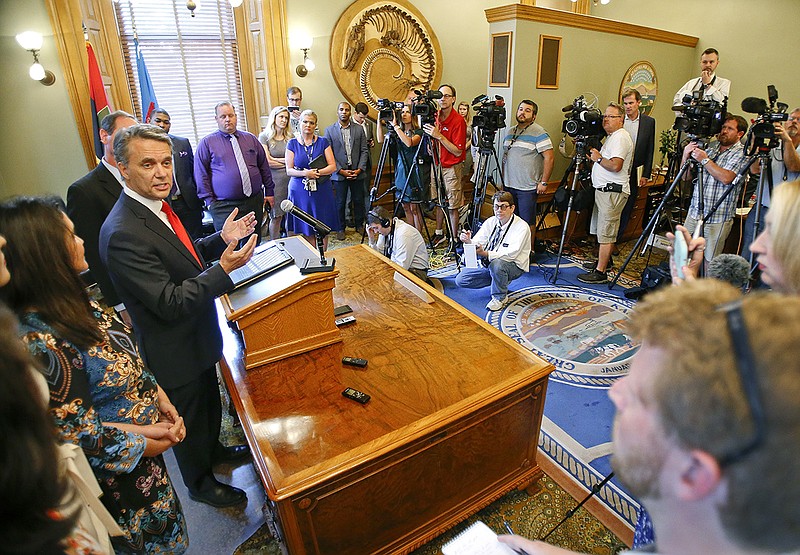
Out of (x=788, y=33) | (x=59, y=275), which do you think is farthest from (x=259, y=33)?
(x=788, y=33)

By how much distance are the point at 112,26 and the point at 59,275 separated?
4.61 m

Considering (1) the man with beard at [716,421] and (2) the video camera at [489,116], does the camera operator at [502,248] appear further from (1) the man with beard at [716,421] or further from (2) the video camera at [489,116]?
(1) the man with beard at [716,421]

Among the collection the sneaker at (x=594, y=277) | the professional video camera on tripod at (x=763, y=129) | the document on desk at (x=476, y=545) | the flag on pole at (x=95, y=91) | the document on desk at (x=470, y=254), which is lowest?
the sneaker at (x=594, y=277)

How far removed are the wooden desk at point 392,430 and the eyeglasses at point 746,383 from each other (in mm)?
1077

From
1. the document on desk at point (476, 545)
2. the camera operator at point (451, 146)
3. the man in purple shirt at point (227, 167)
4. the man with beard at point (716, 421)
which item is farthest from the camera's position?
the camera operator at point (451, 146)

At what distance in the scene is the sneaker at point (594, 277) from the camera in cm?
402

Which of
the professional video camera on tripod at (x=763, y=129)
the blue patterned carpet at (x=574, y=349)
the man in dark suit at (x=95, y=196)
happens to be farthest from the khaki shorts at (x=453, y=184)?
the man in dark suit at (x=95, y=196)

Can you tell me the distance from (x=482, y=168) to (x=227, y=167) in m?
2.44

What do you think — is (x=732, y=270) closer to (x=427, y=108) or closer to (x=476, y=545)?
(x=476, y=545)

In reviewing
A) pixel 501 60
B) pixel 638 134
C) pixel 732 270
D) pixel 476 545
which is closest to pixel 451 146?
pixel 501 60

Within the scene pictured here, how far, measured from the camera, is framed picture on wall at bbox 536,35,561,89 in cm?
446

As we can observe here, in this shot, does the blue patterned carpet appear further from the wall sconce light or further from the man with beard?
the wall sconce light

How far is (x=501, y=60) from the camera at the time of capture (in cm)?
449

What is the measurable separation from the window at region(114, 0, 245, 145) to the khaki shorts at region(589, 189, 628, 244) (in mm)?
4124
